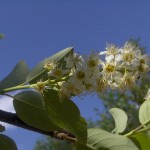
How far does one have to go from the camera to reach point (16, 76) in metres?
0.85

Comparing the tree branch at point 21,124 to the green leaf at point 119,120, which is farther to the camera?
the green leaf at point 119,120

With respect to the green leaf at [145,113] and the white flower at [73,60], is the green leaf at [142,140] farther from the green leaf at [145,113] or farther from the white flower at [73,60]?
the white flower at [73,60]

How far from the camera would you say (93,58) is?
0.80 m

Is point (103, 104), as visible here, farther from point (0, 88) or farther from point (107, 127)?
point (0, 88)

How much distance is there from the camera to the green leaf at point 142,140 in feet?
2.70

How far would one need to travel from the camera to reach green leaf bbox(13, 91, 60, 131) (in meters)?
0.75

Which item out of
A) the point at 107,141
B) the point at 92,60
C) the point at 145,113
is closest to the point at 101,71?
the point at 92,60

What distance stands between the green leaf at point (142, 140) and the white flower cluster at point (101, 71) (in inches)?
4.5

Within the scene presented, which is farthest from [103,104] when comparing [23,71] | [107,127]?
[23,71]

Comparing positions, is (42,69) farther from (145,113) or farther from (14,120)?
(145,113)

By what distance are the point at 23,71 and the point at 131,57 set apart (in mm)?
236

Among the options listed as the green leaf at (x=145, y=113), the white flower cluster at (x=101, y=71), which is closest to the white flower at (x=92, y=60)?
the white flower cluster at (x=101, y=71)

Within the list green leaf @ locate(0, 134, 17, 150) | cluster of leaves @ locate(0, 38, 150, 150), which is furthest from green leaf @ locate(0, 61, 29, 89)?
green leaf @ locate(0, 134, 17, 150)

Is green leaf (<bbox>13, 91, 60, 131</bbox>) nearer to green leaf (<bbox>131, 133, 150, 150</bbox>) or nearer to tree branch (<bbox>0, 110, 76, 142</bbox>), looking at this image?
tree branch (<bbox>0, 110, 76, 142</bbox>)
